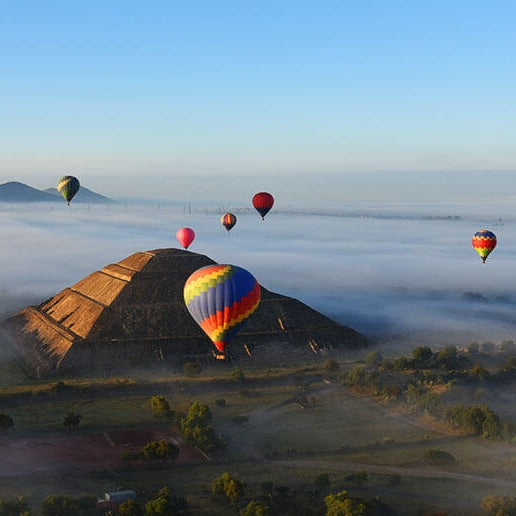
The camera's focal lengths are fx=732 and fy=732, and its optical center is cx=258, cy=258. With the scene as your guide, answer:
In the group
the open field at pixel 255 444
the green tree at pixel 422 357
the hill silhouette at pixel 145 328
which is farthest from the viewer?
the hill silhouette at pixel 145 328

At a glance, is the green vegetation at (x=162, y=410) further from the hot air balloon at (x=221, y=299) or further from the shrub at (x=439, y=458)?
the shrub at (x=439, y=458)

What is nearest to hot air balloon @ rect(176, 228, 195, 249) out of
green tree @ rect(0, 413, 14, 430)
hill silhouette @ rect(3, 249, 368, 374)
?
hill silhouette @ rect(3, 249, 368, 374)

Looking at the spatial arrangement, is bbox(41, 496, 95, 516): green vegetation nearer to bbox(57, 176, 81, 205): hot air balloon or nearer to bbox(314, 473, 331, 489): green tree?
bbox(314, 473, 331, 489): green tree

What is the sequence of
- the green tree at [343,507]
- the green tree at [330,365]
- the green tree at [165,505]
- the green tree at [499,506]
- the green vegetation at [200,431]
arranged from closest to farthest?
the green tree at [165,505], the green tree at [343,507], the green tree at [499,506], the green vegetation at [200,431], the green tree at [330,365]

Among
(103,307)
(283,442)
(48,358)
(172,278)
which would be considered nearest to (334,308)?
(172,278)

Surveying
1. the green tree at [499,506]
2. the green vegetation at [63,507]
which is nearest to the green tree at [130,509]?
the green vegetation at [63,507]
